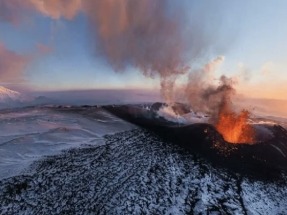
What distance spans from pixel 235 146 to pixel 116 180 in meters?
14.1

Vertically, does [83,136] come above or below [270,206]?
above

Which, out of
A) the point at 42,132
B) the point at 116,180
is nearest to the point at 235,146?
the point at 116,180

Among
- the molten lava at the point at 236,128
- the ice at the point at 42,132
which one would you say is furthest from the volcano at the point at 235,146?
the ice at the point at 42,132

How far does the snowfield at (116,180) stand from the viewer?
19766mm

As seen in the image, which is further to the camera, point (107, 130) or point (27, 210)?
point (107, 130)

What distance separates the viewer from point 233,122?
3819 cm

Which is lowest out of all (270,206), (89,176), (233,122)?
(270,206)

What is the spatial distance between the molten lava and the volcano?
988mm

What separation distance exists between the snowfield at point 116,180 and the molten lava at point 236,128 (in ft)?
30.5

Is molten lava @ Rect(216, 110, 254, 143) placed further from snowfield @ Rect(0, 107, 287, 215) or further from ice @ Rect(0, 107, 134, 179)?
ice @ Rect(0, 107, 134, 179)

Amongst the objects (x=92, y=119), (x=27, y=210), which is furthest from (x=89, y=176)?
(x=92, y=119)

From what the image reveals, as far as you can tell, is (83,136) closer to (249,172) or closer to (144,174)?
(144,174)

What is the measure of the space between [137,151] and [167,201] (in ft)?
28.5

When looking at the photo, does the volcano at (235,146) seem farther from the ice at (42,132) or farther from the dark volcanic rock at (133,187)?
the ice at (42,132)
